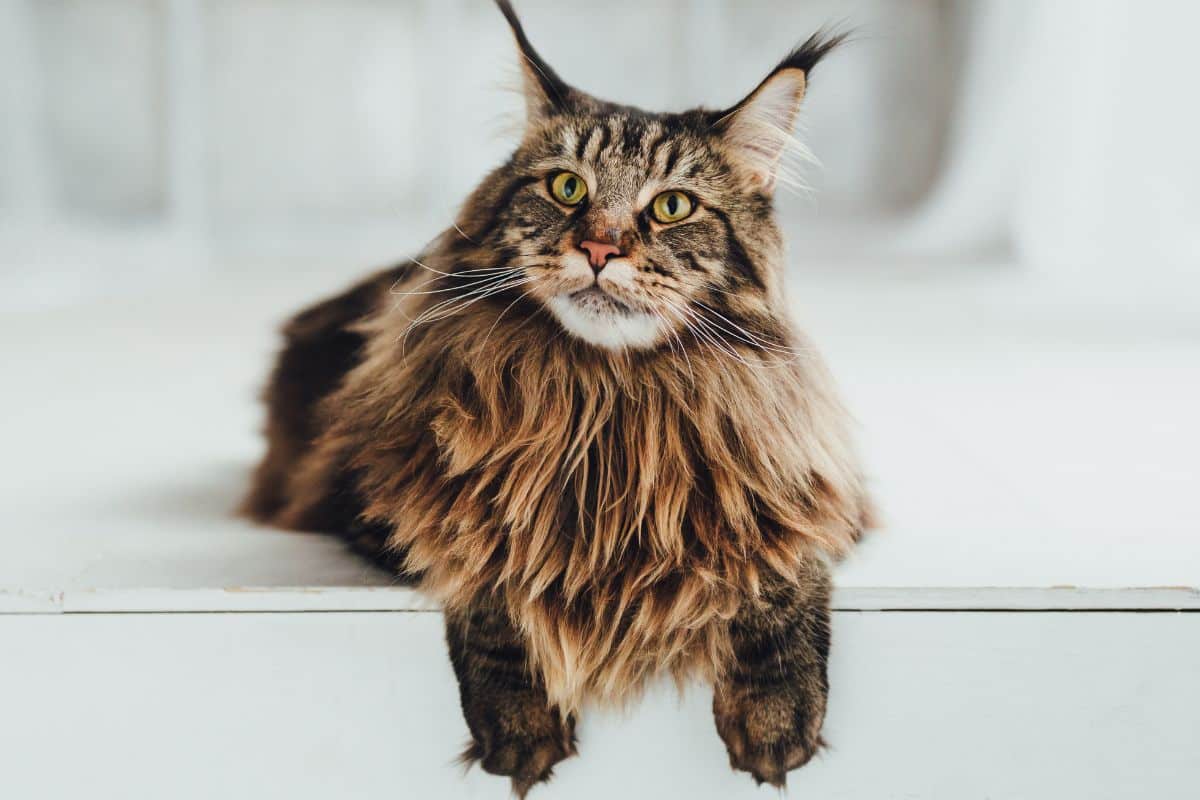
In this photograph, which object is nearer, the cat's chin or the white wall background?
the cat's chin

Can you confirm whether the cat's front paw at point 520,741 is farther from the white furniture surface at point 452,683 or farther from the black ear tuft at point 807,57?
the black ear tuft at point 807,57

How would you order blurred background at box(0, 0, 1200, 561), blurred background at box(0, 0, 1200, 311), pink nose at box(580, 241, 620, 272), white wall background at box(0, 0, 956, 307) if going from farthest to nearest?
1. white wall background at box(0, 0, 956, 307)
2. blurred background at box(0, 0, 1200, 311)
3. blurred background at box(0, 0, 1200, 561)
4. pink nose at box(580, 241, 620, 272)

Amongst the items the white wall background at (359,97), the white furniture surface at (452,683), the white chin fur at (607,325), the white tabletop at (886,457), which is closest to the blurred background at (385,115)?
the white wall background at (359,97)

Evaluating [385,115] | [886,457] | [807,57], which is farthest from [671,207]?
[385,115]

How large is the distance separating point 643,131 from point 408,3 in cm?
309

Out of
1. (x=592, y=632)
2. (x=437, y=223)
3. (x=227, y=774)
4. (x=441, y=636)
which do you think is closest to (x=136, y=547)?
(x=227, y=774)

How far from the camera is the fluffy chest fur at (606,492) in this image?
937mm

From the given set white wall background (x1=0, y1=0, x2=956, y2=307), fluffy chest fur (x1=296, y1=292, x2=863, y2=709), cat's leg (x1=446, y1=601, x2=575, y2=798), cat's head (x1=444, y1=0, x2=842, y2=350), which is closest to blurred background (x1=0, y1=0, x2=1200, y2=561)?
white wall background (x1=0, y1=0, x2=956, y2=307)

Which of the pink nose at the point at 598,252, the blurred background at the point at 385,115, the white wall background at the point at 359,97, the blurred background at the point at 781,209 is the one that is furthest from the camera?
the white wall background at the point at 359,97

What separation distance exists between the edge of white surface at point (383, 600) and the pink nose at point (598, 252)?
1.14 ft

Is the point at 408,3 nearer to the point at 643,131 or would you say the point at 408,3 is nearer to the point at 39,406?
the point at 39,406

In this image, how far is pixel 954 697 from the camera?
3.30 feet

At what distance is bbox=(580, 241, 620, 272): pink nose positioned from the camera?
92 centimetres

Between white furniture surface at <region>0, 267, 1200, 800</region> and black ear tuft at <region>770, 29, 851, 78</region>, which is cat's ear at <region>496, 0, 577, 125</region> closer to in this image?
black ear tuft at <region>770, 29, 851, 78</region>
